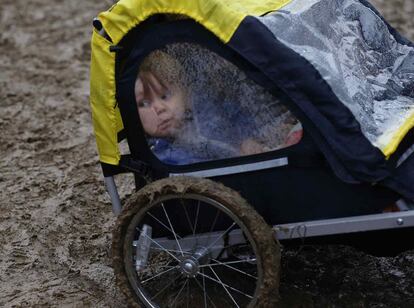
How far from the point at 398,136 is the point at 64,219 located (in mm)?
1905

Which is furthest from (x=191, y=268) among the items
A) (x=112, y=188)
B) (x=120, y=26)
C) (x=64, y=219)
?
(x=64, y=219)

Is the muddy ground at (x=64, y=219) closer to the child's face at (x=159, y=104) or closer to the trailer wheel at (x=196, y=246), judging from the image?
the trailer wheel at (x=196, y=246)

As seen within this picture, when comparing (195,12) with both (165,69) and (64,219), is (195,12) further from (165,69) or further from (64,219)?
(64,219)

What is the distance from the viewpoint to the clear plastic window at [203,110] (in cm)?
277

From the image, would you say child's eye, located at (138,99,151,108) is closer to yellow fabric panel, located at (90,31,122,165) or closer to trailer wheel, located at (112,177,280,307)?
yellow fabric panel, located at (90,31,122,165)

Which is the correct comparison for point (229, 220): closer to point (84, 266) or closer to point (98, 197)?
point (84, 266)

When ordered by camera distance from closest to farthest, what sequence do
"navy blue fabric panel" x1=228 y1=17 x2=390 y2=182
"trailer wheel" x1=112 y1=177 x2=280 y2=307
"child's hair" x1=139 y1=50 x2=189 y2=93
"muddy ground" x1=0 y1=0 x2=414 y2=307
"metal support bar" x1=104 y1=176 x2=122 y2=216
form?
1. "navy blue fabric panel" x1=228 y1=17 x2=390 y2=182
2. "trailer wheel" x1=112 y1=177 x2=280 y2=307
3. "child's hair" x1=139 y1=50 x2=189 y2=93
4. "metal support bar" x1=104 y1=176 x2=122 y2=216
5. "muddy ground" x1=0 y1=0 x2=414 y2=307

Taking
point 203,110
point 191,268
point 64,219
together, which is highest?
point 203,110

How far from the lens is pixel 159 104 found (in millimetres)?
2889

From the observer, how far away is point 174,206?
9.62 ft

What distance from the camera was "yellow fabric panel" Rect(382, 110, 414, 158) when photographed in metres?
2.58

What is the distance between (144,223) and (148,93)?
0.50 metres

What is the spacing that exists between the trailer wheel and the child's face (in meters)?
0.23

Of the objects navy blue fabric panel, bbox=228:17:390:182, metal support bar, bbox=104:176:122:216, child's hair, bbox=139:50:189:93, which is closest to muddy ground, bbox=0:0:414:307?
metal support bar, bbox=104:176:122:216
